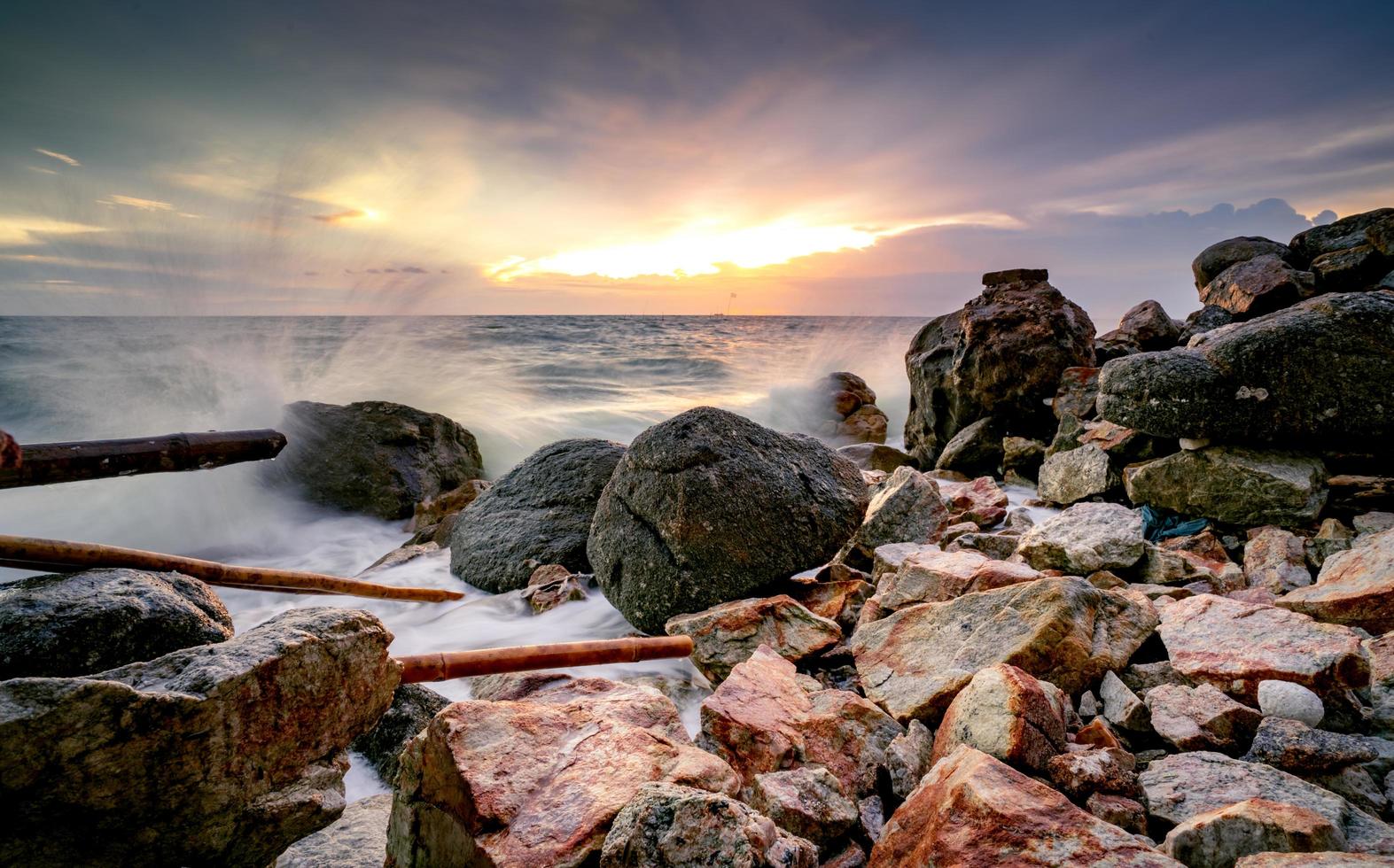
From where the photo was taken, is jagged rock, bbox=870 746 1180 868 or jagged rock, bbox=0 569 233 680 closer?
jagged rock, bbox=870 746 1180 868

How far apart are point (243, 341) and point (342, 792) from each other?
11065 millimetres

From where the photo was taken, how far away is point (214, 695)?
165 centimetres

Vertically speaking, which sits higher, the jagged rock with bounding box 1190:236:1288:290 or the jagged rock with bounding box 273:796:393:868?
the jagged rock with bounding box 1190:236:1288:290

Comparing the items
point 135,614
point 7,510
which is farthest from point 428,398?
point 135,614

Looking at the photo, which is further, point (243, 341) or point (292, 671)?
point (243, 341)

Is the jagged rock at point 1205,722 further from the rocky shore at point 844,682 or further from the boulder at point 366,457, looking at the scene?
the boulder at point 366,457

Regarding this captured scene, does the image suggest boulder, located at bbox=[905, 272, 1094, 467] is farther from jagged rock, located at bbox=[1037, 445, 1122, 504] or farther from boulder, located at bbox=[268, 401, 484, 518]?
boulder, located at bbox=[268, 401, 484, 518]

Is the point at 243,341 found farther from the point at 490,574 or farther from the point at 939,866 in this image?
the point at 939,866

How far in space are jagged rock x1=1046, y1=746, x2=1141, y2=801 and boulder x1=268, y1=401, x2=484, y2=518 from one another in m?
7.26

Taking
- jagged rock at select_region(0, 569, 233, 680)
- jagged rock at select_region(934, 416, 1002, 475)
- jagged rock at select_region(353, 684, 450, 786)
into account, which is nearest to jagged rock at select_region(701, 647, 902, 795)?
jagged rock at select_region(353, 684, 450, 786)

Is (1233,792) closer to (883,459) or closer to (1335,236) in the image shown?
(883,459)

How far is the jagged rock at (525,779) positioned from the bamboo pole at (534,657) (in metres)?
0.74

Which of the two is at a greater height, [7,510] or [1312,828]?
[1312,828]

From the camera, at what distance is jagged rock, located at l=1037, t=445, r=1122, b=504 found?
17.0 ft
